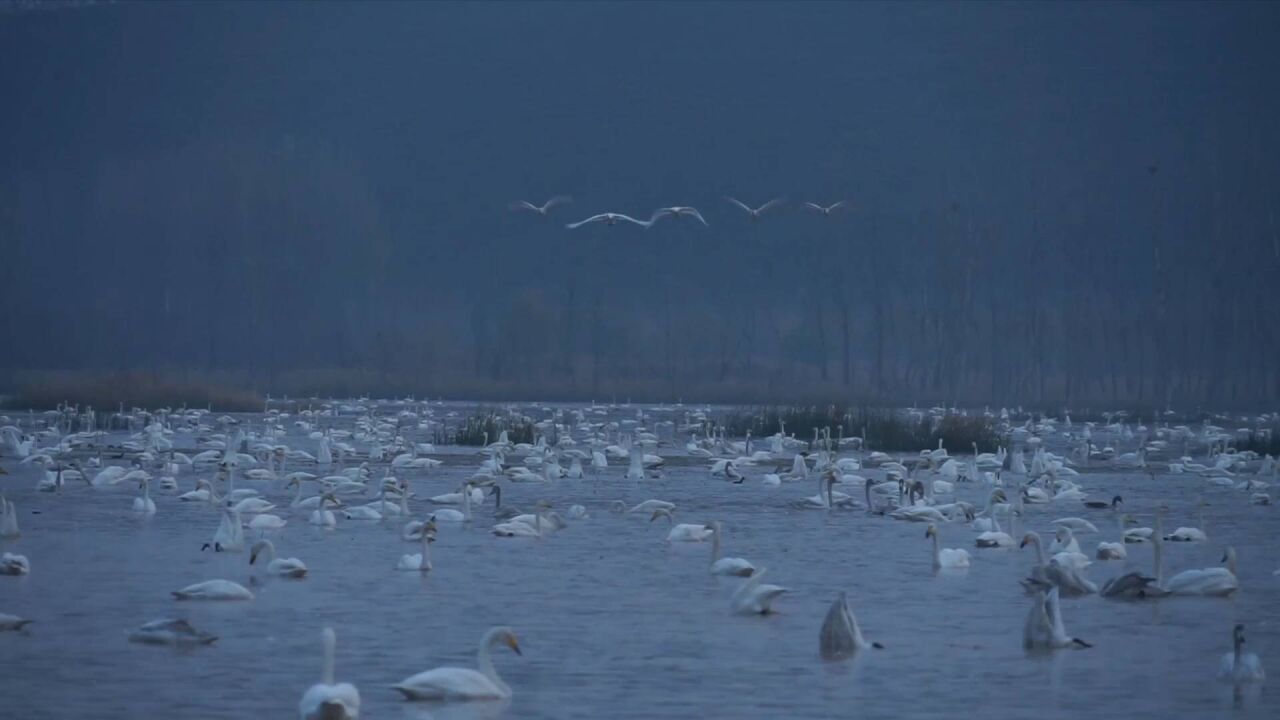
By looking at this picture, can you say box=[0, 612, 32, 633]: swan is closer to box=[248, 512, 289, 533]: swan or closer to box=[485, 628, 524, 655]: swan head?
box=[485, 628, 524, 655]: swan head

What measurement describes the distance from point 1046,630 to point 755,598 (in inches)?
97.4

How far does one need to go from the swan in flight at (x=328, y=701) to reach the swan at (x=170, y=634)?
8.97ft

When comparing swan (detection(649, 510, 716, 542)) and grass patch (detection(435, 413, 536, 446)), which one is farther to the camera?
grass patch (detection(435, 413, 536, 446))

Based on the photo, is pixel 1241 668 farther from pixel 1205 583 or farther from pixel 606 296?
pixel 606 296

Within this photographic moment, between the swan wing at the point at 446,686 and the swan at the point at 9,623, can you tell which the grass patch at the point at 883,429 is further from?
the swan wing at the point at 446,686

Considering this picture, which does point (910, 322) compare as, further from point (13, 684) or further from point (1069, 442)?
point (13, 684)

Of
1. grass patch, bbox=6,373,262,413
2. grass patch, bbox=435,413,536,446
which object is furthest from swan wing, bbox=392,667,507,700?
grass patch, bbox=6,373,262,413

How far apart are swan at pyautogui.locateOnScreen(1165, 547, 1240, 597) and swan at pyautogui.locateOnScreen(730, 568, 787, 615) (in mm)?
3817

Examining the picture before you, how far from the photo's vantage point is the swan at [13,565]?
16781 millimetres

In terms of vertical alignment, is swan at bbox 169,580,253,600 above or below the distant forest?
below

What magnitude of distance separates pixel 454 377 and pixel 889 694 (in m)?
77.2

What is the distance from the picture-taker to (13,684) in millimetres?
11594

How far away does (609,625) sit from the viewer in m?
14.6

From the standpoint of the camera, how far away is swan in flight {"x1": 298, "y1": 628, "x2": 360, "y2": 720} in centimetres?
1014
